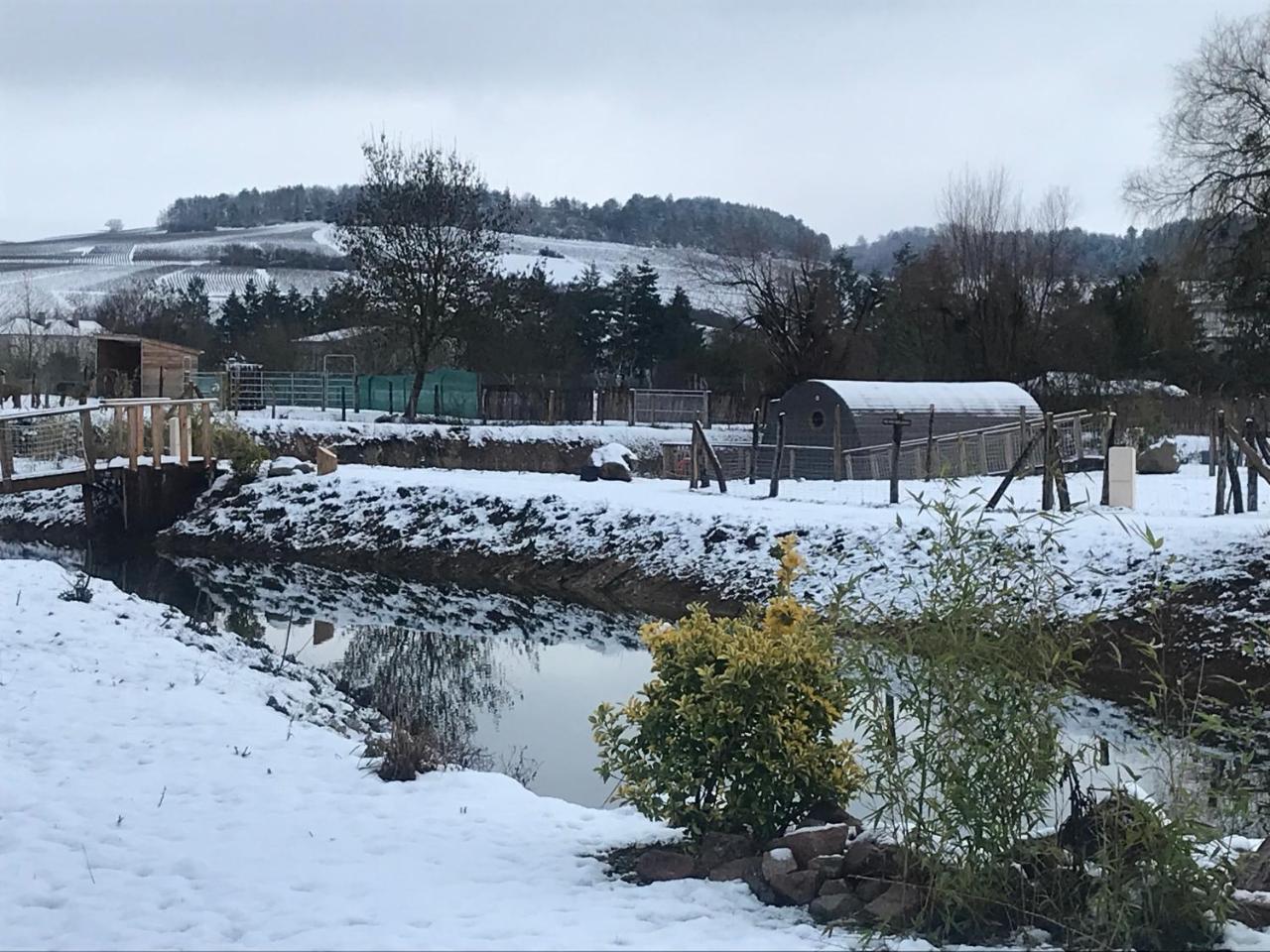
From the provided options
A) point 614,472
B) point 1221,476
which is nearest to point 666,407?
point 614,472

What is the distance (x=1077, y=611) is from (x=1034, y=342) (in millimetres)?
33567

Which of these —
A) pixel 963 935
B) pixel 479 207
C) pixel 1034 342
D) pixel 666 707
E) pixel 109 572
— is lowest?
pixel 109 572

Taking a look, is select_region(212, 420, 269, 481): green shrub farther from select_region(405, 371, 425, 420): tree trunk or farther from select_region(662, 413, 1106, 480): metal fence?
select_region(405, 371, 425, 420): tree trunk

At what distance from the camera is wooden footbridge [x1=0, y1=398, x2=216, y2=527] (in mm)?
24234

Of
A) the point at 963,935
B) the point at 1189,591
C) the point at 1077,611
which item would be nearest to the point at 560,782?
the point at 963,935

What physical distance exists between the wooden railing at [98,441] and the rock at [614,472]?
26.6ft

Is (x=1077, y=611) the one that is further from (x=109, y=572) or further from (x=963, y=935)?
(x=109, y=572)

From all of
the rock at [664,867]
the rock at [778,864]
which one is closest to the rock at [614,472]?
the rock at [664,867]

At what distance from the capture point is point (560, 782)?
9.69m

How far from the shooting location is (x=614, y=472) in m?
26.4

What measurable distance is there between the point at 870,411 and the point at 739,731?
25.0 meters

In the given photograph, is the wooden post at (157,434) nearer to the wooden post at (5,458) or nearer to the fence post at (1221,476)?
the wooden post at (5,458)

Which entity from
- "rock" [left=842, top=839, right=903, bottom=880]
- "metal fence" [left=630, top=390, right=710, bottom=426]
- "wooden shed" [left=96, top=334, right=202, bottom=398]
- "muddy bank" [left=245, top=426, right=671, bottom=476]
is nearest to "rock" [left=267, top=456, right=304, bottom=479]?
"muddy bank" [left=245, top=426, right=671, bottom=476]

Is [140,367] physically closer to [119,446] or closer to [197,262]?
[119,446]
